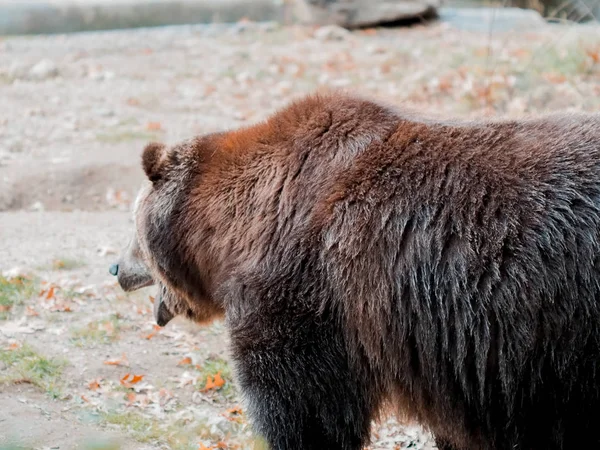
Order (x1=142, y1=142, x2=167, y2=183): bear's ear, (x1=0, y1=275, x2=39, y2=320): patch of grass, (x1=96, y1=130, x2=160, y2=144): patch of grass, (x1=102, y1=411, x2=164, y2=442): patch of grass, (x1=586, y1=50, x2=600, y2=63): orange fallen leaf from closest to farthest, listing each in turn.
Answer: (x1=142, y1=142, x2=167, y2=183): bear's ear < (x1=102, y1=411, x2=164, y2=442): patch of grass < (x1=0, y1=275, x2=39, y2=320): patch of grass < (x1=96, y1=130, x2=160, y2=144): patch of grass < (x1=586, y1=50, x2=600, y2=63): orange fallen leaf

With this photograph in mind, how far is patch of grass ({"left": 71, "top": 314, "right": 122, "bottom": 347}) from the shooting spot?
5.83 metres

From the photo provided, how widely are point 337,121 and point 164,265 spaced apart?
1245 millimetres

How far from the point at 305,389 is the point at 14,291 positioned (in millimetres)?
3432

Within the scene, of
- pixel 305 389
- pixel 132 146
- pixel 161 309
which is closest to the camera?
pixel 305 389

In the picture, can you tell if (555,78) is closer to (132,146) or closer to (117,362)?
(132,146)

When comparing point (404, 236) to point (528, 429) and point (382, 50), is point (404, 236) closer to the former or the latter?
point (528, 429)

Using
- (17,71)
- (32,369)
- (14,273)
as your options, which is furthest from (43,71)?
(32,369)

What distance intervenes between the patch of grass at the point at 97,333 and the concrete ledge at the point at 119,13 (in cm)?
1062

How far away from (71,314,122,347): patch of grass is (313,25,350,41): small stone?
31.3ft

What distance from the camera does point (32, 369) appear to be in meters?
5.31

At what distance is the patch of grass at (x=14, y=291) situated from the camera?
20.3 ft

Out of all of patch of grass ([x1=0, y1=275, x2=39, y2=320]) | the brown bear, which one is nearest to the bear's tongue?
the brown bear

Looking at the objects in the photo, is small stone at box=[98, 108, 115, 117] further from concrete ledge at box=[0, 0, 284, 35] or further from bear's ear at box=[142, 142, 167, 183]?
bear's ear at box=[142, 142, 167, 183]

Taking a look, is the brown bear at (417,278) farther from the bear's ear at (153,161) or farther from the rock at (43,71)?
the rock at (43,71)
